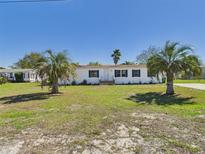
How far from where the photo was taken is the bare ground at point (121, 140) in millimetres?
4148

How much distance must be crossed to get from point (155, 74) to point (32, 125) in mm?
10288

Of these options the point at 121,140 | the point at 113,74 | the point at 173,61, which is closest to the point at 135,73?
the point at 113,74

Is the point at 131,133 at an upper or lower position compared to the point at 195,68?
lower

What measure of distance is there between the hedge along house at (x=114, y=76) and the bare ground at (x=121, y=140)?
21.1m

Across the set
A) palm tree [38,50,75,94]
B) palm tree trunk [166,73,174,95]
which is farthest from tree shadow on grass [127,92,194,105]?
palm tree [38,50,75,94]

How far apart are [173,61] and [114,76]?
1442cm

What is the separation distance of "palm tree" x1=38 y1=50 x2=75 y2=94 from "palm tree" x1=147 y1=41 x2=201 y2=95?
254 inches

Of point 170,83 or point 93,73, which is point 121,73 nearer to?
point 93,73

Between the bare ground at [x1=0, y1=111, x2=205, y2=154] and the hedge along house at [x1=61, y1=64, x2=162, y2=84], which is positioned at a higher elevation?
the hedge along house at [x1=61, y1=64, x2=162, y2=84]

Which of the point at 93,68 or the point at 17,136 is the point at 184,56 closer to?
the point at 17,136

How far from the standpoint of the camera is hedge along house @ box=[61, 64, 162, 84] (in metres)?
27.0

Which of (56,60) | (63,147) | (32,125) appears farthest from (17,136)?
(56,60)

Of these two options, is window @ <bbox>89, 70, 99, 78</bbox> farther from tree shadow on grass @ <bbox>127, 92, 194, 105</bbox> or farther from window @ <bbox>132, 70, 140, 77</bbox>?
tree shadow on grass @ <bbox>127, 92, 194, 105</bbox>

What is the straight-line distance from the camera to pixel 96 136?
4902 millimetres
